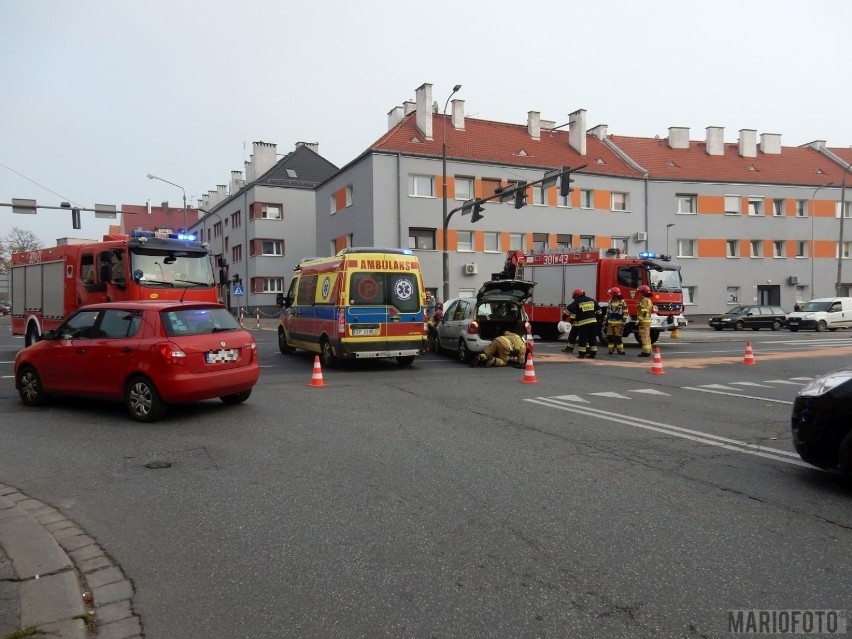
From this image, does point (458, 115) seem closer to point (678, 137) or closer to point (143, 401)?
point (678, 137)

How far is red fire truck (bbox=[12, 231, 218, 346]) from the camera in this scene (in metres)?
13.1

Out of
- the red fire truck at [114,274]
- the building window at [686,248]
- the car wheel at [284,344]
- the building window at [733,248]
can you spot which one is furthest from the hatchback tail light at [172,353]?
the building window at [733,248]

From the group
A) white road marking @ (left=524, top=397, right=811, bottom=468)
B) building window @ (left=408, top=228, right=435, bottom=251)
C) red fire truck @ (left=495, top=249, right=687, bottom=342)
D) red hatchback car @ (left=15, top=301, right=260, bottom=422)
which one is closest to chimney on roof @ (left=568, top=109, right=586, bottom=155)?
building window @ (left=408, top=228, right=435, bottom=251)

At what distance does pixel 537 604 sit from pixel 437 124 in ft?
A: 124

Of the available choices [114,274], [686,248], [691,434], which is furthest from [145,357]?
[686,248]

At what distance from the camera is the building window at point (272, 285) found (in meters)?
45.1

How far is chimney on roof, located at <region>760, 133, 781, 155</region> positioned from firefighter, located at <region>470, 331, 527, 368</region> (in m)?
42.9

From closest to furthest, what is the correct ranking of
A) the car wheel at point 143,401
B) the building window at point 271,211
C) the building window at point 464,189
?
1. the car wheel at point 143,401
2. the building window at point 464,189
3. the building window at point 271,211

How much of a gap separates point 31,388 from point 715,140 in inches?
1900

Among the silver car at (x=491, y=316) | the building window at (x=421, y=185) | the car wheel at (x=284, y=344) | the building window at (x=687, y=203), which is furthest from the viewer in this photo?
the building window at (x=687, y=203)

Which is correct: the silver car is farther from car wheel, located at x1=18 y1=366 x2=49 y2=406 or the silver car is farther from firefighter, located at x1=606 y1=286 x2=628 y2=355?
car wheel, located at x1=18 y1=366 x2=49 y2=406

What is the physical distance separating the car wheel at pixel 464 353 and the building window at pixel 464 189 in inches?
899

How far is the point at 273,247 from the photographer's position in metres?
46.3

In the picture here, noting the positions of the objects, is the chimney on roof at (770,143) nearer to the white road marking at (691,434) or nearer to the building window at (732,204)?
the building window at (732,204)
